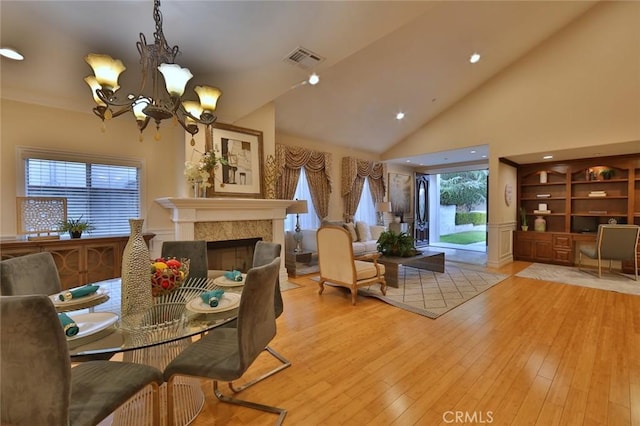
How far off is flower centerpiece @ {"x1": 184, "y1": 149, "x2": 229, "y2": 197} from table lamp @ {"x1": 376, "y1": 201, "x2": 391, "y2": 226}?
15.2 ft

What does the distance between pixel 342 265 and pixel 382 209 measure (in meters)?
3.90

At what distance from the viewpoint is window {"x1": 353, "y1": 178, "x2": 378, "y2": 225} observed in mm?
7224

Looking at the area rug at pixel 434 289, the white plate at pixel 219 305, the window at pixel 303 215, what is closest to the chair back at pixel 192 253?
the white plate at pixel 219 305

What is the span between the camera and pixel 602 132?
4.73 metres

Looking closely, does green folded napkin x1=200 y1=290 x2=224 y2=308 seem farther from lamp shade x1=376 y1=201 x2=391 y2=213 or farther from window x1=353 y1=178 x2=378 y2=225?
lamp shade x1=376 y1=201 x2=391 y2=213

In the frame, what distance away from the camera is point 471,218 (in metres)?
10.2

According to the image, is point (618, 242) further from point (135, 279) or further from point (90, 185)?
point (90, 185)

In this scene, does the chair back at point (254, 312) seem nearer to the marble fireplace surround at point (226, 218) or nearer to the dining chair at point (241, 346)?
the dining chair at point (241, 346)

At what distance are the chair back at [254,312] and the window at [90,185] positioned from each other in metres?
3.12

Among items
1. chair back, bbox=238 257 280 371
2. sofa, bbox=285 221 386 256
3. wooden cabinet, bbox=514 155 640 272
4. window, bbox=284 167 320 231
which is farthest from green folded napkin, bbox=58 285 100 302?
wooden cabinet, bbox=514 155 640 272

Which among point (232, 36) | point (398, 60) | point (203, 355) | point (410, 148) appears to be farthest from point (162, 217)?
point (410, 148)

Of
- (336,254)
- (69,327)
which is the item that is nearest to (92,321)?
(69,327)

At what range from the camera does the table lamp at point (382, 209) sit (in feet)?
23.8

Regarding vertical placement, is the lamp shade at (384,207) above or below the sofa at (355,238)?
above
